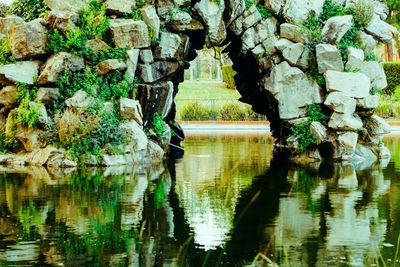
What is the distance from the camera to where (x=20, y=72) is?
1983cm

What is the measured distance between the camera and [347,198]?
13.7 meters

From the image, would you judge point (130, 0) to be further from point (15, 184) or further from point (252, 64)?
point (15, 184)

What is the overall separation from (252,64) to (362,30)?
351cm

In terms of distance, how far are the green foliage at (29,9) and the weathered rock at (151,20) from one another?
2836 millimetres

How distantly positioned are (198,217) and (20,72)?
394 inches

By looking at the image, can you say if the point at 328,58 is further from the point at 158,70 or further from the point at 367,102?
the point at 158,70

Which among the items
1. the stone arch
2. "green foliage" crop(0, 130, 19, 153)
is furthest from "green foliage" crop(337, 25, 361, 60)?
"green foliage" crop(0, 130, 19, 153)

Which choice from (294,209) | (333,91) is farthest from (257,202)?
(333,91)

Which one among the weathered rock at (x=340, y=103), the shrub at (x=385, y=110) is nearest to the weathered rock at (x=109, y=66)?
the weathered rock at (x=340, y=103)

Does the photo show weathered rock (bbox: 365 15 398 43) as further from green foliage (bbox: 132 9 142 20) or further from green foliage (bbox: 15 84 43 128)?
green foliage (bbox: 15 84 43 128)

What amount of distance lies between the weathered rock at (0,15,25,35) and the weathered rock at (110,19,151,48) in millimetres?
2451

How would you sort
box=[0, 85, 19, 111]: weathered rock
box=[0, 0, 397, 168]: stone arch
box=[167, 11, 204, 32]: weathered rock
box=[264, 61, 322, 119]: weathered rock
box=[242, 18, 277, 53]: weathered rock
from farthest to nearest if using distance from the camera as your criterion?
box=[242, 18, 277, 53]: weathered rock
box=[264, 61, 322, 119]: weathered rock
box=[167, 11, 204, 32]: weathered rock
box=[0, 85, 19, 111]: weathered rock
box=[0, 0, 397, 168]: stone arch

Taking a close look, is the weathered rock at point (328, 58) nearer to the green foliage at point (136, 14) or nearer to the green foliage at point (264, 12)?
the green foliage at point (264, 12)

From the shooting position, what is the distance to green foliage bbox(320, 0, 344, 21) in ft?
74.4
